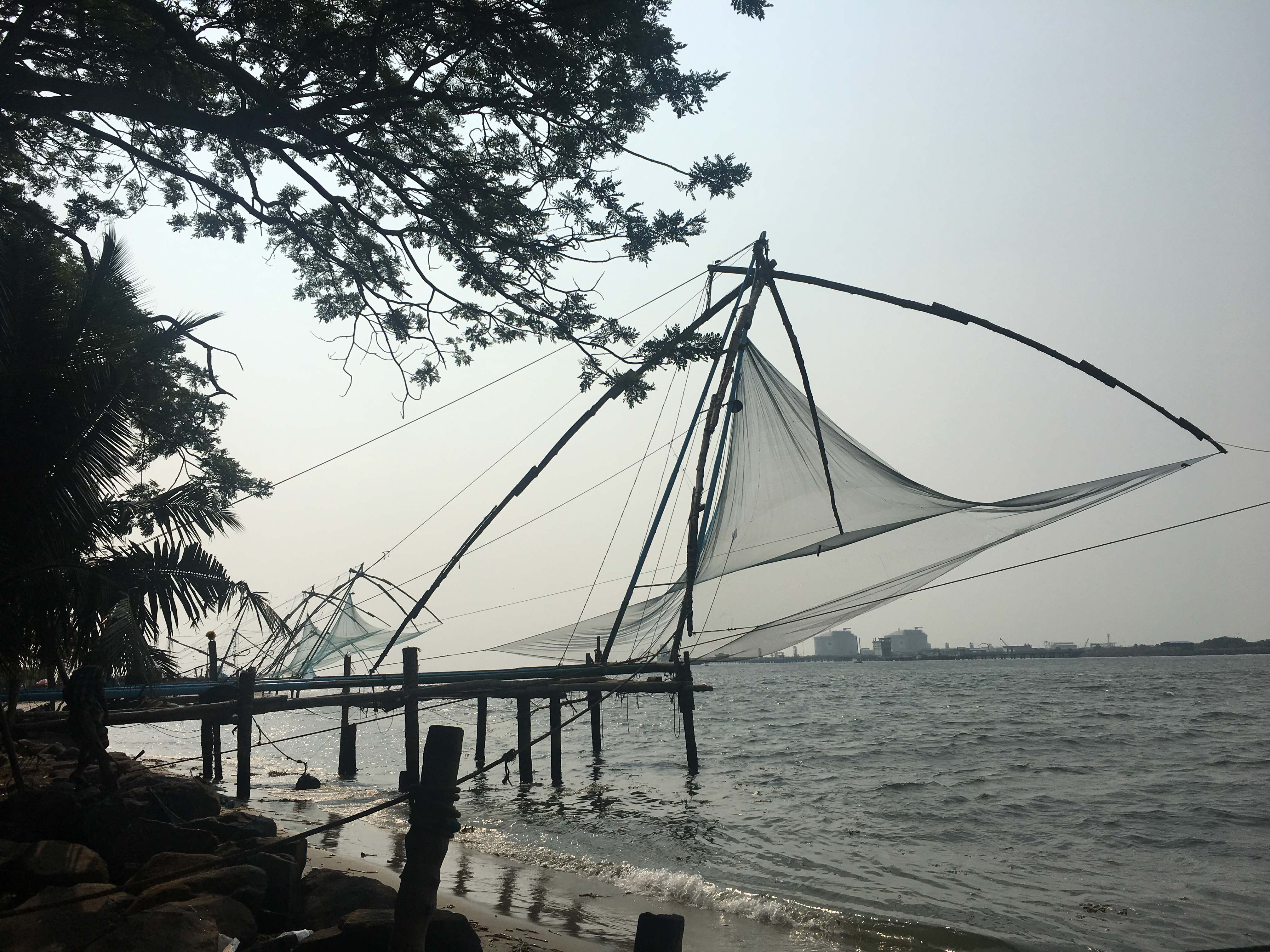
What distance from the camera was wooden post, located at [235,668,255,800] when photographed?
10.3m

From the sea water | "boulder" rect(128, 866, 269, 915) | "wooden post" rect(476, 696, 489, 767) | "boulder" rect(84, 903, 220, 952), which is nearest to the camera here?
"boulder" rect(84, 903, 220, 952)

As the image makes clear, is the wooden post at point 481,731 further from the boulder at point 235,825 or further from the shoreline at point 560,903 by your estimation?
the boulder at point 235,825

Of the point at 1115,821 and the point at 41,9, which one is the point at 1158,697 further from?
the point at 41,9

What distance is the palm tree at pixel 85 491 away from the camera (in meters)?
5.63

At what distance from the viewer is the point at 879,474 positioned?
7879 millimetres

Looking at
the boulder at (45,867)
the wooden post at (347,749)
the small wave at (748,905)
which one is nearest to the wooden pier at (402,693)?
the small wave at (748,905)

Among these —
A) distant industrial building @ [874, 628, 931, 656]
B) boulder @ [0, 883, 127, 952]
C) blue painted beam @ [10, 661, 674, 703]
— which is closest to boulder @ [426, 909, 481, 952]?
boulder @ [0, 883, 127, 952]

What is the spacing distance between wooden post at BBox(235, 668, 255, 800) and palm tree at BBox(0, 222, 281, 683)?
12.7 ft

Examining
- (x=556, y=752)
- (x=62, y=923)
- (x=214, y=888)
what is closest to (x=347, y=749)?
(x=556, y=752)

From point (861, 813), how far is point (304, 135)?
37.6ft

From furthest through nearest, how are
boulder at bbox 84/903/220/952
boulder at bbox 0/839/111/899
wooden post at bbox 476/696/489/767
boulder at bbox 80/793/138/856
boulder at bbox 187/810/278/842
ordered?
wooden post at bbox 476/696/489/767 < boulder at bbox 187/810/278/842 < boulder at bbox 80/793/138/856 < boulder at bbox 0/839/111/899 < boulder at bbox 84/903/220/952

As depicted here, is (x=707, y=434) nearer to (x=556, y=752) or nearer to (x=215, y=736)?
(x=556, y=752)

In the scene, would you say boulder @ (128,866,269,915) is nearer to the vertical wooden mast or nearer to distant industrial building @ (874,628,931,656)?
the vertical wooden mast

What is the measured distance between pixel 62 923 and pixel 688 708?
10.3m
